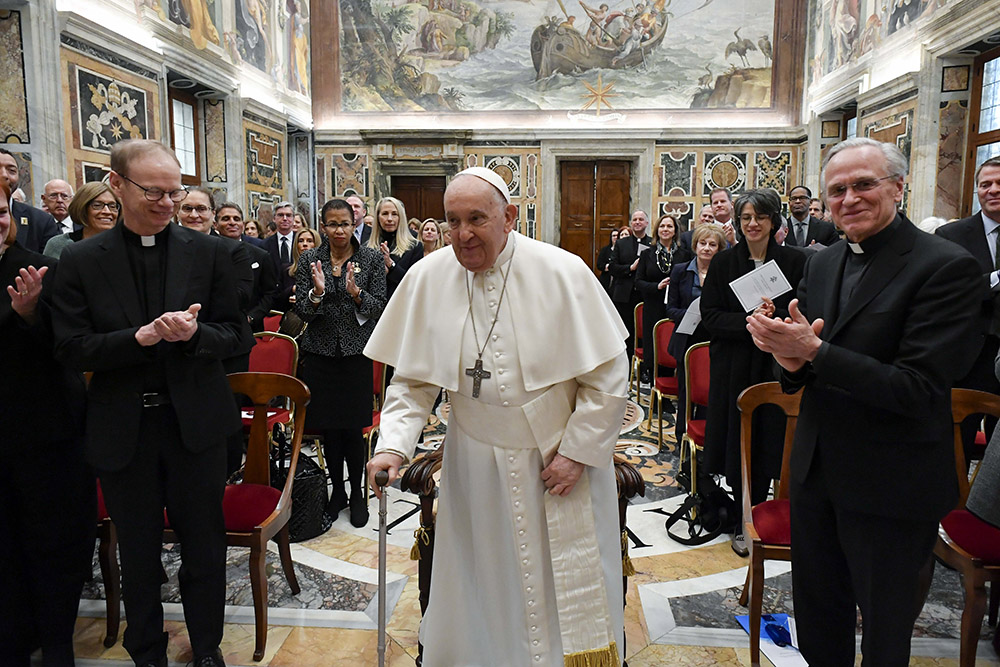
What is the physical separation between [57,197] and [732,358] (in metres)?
5.33

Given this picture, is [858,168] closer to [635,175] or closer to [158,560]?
[158,560]

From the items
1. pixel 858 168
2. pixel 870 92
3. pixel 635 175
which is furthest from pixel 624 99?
pixel 858 168

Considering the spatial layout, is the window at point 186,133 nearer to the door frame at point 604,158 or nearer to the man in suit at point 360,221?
the man in suit at point 360,221

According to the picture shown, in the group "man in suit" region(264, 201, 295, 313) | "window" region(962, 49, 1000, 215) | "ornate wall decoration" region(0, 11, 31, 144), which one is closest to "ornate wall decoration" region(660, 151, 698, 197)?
"window" region(962, 49, 1000, 215)

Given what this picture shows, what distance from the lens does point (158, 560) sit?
260cm

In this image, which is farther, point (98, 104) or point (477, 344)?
point (98, 104)

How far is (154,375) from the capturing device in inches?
97.3

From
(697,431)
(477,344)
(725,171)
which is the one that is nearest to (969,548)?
(697,431)

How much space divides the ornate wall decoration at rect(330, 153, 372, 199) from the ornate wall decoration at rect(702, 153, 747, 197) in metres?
7.29

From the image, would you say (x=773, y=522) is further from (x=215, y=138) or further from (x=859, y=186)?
(x=215, y=138)

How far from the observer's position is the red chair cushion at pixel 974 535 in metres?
2.55

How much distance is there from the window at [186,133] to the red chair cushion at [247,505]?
8.19m

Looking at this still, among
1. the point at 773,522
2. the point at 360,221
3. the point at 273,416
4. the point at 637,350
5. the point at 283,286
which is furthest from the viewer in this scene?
the point at 637,350

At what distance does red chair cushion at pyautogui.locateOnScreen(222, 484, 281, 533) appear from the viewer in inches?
115
